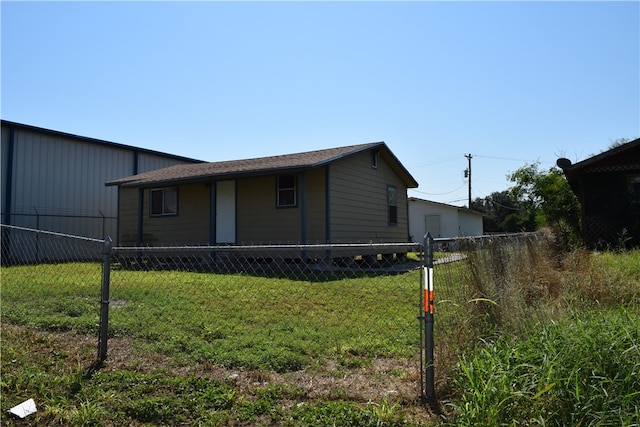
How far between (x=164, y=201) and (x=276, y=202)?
5109 mm

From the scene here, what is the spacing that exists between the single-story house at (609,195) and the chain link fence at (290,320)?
5.83m

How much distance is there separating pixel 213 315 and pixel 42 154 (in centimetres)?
1584

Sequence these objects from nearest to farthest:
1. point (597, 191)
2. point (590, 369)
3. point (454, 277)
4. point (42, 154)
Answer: point (590, 369) → point (454, 277) → point (597, 191) → point (42, 154)

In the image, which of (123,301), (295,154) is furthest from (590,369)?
→ (295,154)

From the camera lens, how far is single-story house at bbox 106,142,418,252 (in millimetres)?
13695

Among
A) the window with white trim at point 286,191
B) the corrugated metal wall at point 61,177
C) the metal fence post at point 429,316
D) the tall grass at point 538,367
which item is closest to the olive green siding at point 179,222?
the window with white trim at point 286,191

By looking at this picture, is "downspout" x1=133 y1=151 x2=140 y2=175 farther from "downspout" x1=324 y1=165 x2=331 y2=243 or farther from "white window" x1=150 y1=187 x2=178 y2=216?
"downspout" x1=324 y1=165 x2=331 y2=243

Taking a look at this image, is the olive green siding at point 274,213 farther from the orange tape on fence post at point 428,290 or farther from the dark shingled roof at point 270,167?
the orange tape on fence post at point 428,290

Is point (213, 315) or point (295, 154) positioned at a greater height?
point (295, 154)

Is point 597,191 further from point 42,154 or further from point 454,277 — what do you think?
point 42,154

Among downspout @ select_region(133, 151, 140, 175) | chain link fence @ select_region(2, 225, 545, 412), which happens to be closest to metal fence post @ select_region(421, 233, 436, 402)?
chain link fence @ select_region(2, 225, 545, 412)

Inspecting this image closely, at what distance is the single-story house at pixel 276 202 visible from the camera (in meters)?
13.7

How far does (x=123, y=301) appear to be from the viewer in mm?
7344

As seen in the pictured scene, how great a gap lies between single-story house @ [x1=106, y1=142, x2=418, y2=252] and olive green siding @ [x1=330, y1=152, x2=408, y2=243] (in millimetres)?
31
